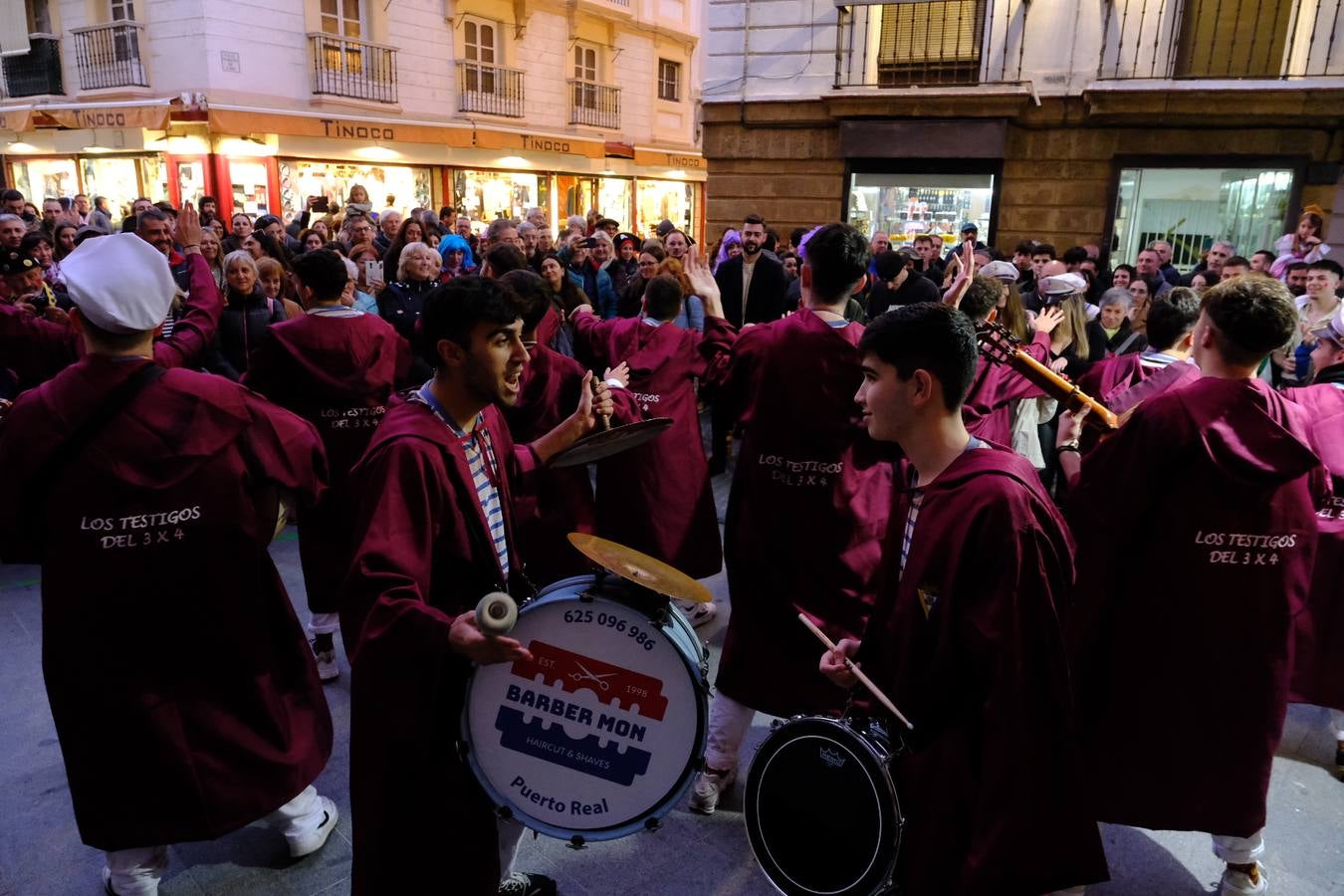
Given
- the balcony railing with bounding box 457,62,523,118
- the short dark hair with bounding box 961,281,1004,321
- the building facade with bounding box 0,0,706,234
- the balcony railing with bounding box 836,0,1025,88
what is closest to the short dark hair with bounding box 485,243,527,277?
the short dark hair with bounding box 961,281,1004,321

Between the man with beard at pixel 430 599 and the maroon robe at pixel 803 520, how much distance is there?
54.5 inches

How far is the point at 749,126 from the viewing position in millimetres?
12828

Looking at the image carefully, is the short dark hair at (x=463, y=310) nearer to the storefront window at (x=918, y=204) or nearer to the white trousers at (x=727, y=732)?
the white trousers at (x=727, y=732)

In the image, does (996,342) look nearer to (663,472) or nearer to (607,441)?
(607,441)

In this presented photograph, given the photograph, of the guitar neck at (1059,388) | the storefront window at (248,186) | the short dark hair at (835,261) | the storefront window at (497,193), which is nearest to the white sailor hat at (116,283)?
the short dark hair at (835,261)

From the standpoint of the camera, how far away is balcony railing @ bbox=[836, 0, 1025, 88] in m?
11.8

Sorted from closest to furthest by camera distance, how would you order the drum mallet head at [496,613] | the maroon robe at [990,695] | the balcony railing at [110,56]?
the drum mallet head at [496,613] < the maroon robe at [990,695] < the balcony railing at [110,56]

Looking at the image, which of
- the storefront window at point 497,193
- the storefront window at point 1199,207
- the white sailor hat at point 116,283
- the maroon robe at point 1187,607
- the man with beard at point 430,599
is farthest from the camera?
the storefront window at point 497,193

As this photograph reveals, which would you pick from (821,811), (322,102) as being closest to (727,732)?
(821,811)

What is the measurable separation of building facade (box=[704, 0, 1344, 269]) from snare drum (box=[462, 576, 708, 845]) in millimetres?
11240

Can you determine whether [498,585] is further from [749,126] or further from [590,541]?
[749,126]

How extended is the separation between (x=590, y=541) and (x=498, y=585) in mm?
379

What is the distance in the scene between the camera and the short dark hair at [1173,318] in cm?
404

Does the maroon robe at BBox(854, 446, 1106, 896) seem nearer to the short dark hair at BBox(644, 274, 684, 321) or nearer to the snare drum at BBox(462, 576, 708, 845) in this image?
the snare drum at BBox(462, 576, 708, 845)
